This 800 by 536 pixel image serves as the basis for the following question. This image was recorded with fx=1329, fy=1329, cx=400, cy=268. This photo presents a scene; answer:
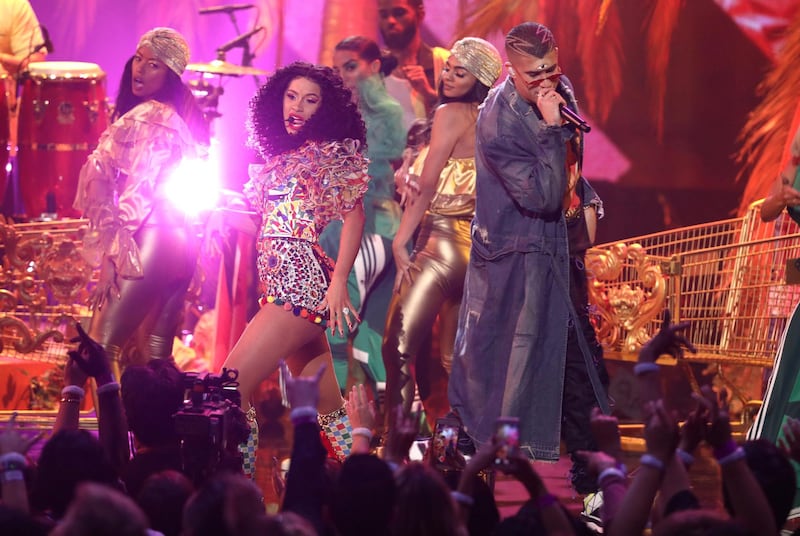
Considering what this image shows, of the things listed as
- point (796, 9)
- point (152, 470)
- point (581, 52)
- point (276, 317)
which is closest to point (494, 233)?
point (276, 317)

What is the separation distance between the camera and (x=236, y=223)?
8461 millimetres

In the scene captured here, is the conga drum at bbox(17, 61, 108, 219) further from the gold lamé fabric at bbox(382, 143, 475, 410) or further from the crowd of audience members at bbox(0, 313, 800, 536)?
the crowd of audience members at bbox(0, 313, 800, 536)

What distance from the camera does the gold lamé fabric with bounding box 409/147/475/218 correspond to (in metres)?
7.50

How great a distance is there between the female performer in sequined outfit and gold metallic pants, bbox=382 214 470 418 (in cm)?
153

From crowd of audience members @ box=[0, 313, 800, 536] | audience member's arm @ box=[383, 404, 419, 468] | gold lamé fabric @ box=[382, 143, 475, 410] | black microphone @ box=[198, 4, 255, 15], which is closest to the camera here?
crowd of audience members @ box=[0, 313, 800, 536]

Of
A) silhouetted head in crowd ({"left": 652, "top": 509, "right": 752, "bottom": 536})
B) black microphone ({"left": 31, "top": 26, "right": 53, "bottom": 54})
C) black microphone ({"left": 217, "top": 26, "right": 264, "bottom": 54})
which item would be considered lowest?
silhouetted head in crowd ({"left": 652, "top": 509, "right": 752, "bottom": 536})

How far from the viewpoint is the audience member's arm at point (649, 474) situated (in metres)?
3.55

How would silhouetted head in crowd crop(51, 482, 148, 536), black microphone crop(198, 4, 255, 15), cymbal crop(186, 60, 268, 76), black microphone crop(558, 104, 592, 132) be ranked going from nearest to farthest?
silhouetted head in crowd crop(51, 482, 148, 536), black microphone crop(558, 104, 592, 132), cymbal crop(186, 60, 268, 76), black microphone crop(198, 4, 255, 15)

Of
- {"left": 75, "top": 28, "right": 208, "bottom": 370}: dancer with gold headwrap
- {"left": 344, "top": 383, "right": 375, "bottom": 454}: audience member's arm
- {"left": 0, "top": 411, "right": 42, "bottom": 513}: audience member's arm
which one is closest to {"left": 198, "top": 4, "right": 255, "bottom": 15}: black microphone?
{"left": 75, "top": 28, "right": 208, "bottom": 370}: dancer with gold headwrap

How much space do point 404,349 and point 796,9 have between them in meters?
4.90

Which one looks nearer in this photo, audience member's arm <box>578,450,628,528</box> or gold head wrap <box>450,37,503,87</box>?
audience member's arm <box>578,450,628,528</box>

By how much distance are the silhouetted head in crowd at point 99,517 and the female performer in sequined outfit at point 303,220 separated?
2.71 metres

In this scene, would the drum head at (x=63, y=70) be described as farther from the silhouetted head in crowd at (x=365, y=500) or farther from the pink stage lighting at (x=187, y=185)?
the silhouetted head in crowd at (x=365, y=500)

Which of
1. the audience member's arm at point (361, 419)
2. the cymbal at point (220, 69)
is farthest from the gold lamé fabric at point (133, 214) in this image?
the audience member's arm at point (361, 419)
